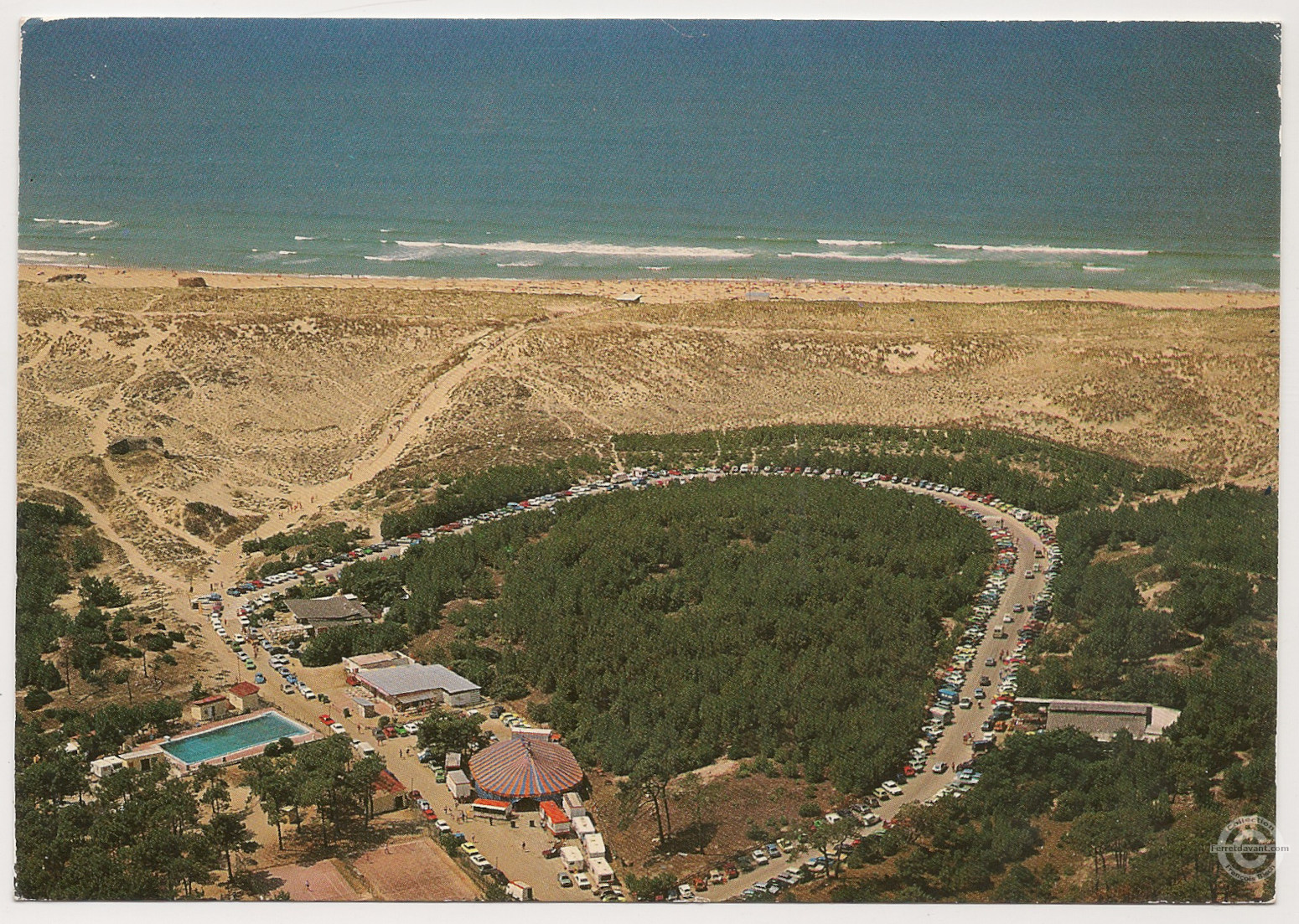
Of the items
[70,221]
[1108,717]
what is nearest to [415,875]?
[1108,717]

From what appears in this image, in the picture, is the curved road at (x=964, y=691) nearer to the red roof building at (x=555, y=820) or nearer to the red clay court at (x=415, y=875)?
the red clay court at (x=415, y=875)

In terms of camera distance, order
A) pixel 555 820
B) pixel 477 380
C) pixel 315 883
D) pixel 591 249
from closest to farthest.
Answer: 1. pixel 315 883
2. pixel 555 820
3. pixel 477 380
4. pixel 591 249

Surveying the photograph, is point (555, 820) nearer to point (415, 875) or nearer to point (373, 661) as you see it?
point (415, 875)

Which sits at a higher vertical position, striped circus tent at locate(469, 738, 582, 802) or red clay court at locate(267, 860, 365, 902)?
striped circus tent at locate(469, 738, 582, 802)

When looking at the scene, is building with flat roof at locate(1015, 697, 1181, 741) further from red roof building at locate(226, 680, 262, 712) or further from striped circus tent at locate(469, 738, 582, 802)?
red roof building at locate(226, 680, 262, 712)

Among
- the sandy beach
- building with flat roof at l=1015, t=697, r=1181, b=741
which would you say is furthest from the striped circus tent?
the sandy beach

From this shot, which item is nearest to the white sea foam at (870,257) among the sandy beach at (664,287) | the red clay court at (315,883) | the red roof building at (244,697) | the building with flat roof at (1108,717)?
the sandy beach at (664,287)
